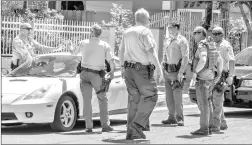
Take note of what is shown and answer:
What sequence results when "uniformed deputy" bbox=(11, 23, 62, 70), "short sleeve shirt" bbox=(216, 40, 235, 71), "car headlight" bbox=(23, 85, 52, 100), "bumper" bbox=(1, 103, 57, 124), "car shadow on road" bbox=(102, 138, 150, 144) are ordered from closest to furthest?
"car shadow on road" bbox=(102, 138, 150, 144) → "bumper" bbox=(1, 103, 57, 124) → "car headlight" bbox=(23, 85, 52, 100) → "short sleeve shirt" bbox=(216, 40, 235, 71) → "uniformed deputy" bbox=(11, 23, 62, 70)

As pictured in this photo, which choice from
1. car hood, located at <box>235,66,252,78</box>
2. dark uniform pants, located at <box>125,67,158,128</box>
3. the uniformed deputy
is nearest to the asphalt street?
dark uniform pants, located at <box>125,67,158,128</box>

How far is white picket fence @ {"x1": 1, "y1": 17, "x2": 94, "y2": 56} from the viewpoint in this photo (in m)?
20.8

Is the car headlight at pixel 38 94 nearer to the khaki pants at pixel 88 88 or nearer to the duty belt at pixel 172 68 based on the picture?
the khaki pants at pixel 88 88

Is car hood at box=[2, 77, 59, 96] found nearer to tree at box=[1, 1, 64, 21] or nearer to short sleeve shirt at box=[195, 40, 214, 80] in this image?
short sleeve shirt at box=[195, 40, 214, 80]

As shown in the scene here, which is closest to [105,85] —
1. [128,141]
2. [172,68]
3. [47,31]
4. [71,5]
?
[128,141]

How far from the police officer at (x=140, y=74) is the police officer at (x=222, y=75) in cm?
188

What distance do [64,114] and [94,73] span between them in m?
0.82

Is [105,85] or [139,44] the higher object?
[139,44]

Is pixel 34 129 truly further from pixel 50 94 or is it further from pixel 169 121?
pixel 169 121

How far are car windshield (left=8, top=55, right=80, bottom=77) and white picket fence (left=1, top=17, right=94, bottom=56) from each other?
8.74 meters

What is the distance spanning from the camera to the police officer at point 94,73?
10969mm

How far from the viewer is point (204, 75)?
10.8 metres

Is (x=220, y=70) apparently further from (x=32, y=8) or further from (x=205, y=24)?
(x=32, y=8)

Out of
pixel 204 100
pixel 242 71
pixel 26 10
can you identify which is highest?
pixel 26 10
